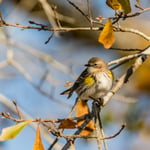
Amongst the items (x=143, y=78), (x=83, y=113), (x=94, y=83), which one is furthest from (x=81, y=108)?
(x=143, y=78)

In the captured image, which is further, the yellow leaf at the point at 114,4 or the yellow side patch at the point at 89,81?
the yellow side patch at the point at 89,81

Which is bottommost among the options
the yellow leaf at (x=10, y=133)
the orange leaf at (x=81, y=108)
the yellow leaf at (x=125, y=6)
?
the yellow leaf at (x=10, y=133)

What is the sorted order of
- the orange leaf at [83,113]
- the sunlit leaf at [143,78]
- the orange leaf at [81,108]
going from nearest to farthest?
1. the orange leaf at [83,113]
2. the orange leaf at [81,108]
3. the sunlit leaf at [143,78]

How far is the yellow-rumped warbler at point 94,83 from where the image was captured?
440 centimetres

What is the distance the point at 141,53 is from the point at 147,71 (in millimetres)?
4841

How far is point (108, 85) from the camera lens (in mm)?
4391

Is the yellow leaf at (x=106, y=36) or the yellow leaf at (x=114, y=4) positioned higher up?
the yellow leaf at (x=114, y=4)

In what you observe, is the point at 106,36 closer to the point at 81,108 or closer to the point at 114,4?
the point at 114,4

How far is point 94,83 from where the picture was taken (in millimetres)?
4570

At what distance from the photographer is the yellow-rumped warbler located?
440cm

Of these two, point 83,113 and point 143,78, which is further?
point 143,78

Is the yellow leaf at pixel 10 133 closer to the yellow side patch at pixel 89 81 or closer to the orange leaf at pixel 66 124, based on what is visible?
the orange leaf at pixel 66 124

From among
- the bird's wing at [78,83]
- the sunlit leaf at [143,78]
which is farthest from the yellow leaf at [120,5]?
the sunlit leaf at [143,78]

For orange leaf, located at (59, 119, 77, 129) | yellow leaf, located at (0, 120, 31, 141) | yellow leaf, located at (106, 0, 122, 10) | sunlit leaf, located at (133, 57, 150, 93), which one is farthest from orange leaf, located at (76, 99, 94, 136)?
sunlit leaf, located at (133, 57, 150, 93)
